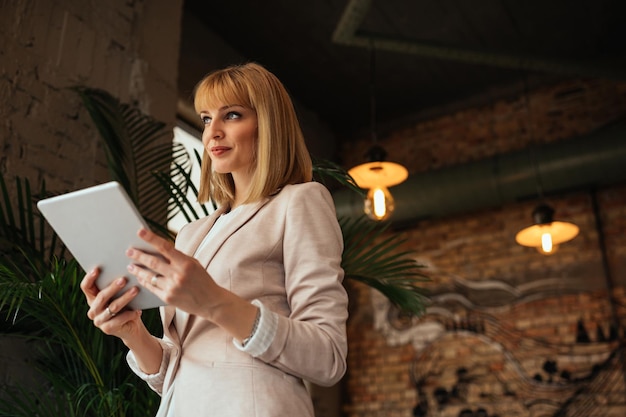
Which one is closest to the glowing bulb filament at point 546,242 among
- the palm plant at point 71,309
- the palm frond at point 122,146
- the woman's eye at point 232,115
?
the palm plant at point 71,309

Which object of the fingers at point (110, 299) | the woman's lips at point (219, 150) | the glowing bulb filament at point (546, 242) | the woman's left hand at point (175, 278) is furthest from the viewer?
the glowing bulb filament at point (546, 242)

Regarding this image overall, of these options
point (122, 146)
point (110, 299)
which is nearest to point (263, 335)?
point (110, 299)

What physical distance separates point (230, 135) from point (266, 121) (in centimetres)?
7

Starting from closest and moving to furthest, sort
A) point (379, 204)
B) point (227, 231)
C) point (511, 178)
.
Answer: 1. point (227, 231)
2. point (379, 204)
3. point (511, 178)

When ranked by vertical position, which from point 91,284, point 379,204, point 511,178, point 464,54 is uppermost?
point 464,54

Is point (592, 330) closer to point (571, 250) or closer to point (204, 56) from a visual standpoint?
point (571, 250)

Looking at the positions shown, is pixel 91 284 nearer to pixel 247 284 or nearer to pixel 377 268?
pixel 247 284

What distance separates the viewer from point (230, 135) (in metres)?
1.20

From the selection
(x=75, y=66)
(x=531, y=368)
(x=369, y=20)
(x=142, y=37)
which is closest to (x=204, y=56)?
(x=369, y=20)

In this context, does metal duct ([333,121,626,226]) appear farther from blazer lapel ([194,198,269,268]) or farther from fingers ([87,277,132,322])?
fingers ([87,277,132,322])

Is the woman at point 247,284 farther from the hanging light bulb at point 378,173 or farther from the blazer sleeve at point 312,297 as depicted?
the hanging light bulb at point 378,173

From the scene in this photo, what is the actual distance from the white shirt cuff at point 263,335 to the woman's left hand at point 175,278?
0.07 meters

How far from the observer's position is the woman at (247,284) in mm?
934

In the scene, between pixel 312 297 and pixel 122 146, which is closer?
→ pixel 312 297
